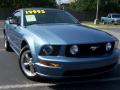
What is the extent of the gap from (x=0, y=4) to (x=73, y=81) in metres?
43.3

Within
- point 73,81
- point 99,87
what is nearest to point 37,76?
point 73,81

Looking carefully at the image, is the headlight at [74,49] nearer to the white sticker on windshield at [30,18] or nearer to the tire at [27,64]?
the tire at [27,64]

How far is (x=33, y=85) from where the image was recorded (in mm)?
6121

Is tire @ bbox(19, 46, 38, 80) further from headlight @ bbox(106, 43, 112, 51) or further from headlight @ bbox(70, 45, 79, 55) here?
headlight @ bbox(106, 43, 112, 51)

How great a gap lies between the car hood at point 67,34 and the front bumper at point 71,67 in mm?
339

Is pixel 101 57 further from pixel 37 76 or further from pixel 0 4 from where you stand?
pixel 0 4

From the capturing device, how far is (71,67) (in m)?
5.53

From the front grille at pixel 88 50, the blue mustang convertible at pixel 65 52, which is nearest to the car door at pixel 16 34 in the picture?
the blue mustang convertible at pixel 65 52

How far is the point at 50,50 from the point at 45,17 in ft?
6.57

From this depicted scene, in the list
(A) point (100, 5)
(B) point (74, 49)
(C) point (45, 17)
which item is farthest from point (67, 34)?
(A) point (100, 5)

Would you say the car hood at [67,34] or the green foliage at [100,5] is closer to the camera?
the car hood at [67,34]

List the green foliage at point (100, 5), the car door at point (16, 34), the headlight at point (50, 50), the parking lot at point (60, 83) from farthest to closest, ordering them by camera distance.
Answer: the green foliage at point (100, 5)
the car door at point (16, 34)
the parking lot at point (60, 83)
the headlight at point (50, 50)

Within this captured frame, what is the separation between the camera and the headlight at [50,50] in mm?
5672

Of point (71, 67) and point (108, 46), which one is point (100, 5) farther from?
point (71, 67)
